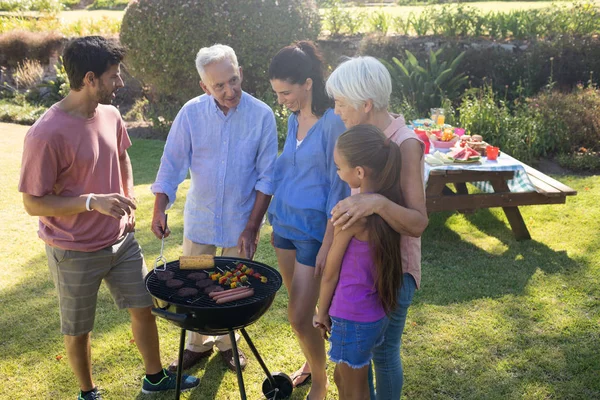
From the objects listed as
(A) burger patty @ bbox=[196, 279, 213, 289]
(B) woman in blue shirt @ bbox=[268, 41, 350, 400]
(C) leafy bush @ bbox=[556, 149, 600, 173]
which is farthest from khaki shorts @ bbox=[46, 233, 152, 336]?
(C) leafy bush @ bbox=[556, 149, 600, 173]

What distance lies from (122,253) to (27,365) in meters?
1.22

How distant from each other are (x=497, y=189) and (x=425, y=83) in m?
3.47

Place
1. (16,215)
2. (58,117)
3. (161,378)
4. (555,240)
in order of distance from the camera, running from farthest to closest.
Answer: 1. (16,215)
2. (555,240)
3. (161,378)
4. (58,117)

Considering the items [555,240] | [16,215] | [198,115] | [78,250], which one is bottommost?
[16,215]

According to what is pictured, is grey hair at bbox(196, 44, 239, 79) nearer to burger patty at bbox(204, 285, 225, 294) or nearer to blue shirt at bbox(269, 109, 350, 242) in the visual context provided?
blue shirt at bbox(269, 109, 350, 242)

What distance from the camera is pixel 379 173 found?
256cm

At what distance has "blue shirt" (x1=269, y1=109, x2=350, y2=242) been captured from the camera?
10.2 ft

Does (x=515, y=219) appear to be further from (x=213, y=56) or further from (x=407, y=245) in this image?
(x=213, y=56)

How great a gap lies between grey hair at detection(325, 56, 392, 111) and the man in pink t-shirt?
3.77ft

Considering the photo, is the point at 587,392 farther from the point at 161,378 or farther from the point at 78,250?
the point at 78,250

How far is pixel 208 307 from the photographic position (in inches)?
103

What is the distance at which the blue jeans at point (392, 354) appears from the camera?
9.03ft

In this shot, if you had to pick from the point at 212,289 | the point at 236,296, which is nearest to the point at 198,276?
the point at 212,289

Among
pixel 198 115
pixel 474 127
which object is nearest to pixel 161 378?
pixel 198 115
